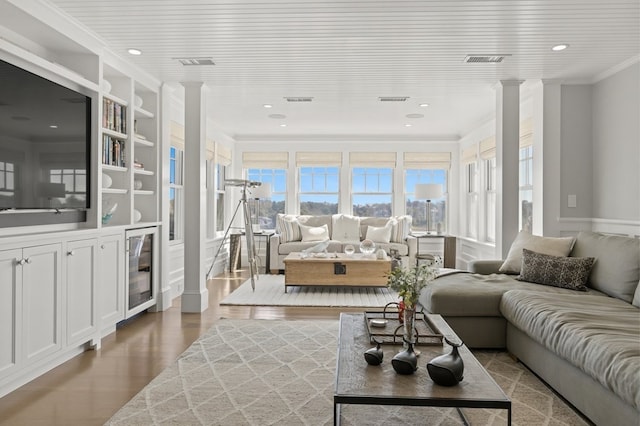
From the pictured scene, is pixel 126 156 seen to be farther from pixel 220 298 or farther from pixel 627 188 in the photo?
pixel 627 188

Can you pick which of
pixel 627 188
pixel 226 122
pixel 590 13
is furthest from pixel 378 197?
pixel 590 13

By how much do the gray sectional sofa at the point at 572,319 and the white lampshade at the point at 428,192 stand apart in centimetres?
371

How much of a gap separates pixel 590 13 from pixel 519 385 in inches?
101

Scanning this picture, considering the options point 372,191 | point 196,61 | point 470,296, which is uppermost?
point 196,61

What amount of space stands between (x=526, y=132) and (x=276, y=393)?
449 cm

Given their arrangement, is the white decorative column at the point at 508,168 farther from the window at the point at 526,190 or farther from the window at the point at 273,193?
the window at the point at 273,193

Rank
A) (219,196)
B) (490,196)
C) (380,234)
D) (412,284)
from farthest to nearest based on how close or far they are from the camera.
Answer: (219,196) → (380,234) → (490,196) → (412,284)

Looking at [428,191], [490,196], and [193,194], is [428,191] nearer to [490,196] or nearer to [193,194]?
[490,196]

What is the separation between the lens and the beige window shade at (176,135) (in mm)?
6219

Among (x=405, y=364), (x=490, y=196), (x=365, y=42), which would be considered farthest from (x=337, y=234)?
(x=405, y=364)

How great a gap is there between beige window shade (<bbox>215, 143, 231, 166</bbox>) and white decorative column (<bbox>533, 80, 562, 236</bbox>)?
196 inches

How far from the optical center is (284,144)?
9.20 metres

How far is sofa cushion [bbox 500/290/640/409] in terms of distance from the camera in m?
2.12

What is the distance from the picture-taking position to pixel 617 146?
4.59 m
